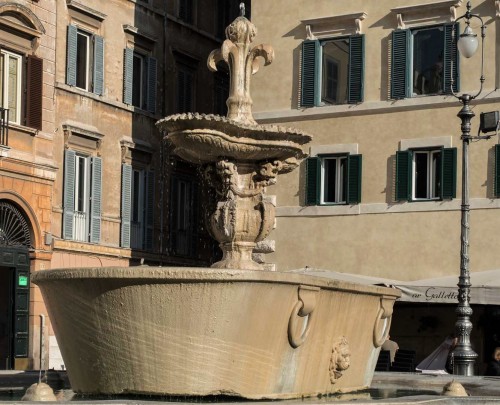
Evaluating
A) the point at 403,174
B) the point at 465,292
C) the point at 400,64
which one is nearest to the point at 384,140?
the point at 403,174

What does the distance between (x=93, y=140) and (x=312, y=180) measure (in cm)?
580

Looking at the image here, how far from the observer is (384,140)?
30.3 meters

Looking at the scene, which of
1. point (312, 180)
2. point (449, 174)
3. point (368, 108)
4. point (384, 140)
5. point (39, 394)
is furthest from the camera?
point (312, 180)

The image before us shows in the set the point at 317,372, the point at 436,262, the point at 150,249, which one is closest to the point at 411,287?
the point at 436,262

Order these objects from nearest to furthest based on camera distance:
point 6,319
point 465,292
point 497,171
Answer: point 465,292 → point 497,171 → point 6,319

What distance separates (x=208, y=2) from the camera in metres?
38.2

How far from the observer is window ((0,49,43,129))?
2869 cm

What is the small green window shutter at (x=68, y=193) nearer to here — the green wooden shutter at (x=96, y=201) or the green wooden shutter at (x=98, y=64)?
the green wooden shutter at (x=96, y=201)

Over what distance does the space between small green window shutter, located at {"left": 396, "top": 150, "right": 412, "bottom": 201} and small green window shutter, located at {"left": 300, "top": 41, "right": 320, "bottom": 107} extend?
2765 millimetres

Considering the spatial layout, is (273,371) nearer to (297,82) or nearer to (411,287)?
(411,287)

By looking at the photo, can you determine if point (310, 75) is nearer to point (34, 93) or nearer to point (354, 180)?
point (354, 180)

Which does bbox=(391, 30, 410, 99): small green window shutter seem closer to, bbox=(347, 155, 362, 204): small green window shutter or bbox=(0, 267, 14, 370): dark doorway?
bbox=(347, 155, 362, 204): small green window shutter

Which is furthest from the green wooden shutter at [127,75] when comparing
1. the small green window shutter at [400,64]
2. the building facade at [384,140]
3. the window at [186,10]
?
the small green window shutter at [400,64]

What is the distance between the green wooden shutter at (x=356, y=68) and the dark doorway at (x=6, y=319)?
9109 millimetres
